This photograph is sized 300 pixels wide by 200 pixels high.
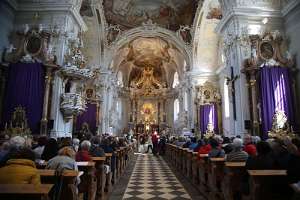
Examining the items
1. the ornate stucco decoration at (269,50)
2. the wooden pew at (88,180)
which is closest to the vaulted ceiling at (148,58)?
the ornate stucco decoration at (269,50)

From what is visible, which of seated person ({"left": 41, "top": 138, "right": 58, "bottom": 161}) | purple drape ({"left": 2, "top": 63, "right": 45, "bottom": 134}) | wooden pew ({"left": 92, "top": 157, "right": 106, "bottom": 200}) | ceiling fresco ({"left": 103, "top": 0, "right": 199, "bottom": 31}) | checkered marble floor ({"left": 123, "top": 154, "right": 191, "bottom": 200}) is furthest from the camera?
ceiling fresco ({"left": 103, "top": 0, "right": 199, "bottom": 31})

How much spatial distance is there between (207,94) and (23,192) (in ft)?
51.5

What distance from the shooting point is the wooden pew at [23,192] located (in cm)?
190

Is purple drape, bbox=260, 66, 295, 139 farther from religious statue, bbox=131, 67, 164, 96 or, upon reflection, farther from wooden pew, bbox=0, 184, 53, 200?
religious statue, bbox=131, 67, 164, 96

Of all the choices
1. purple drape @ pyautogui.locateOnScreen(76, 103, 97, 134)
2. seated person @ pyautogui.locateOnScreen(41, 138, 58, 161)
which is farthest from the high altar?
seated person @ pyautogui.locateOnScreen(41, 138, 58, 161)

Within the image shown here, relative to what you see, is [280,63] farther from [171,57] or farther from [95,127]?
[171,57]

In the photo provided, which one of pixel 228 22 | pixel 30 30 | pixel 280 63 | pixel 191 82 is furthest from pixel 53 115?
pixel 191 82

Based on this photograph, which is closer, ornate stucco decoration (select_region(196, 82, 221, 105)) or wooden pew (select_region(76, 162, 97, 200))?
wooden pew (select_region(76, 162, 97, 200))

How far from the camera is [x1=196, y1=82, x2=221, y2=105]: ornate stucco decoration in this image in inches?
644

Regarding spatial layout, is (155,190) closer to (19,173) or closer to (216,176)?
(216,176)

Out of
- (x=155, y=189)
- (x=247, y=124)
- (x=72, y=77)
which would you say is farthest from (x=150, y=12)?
(x=155, y=189)

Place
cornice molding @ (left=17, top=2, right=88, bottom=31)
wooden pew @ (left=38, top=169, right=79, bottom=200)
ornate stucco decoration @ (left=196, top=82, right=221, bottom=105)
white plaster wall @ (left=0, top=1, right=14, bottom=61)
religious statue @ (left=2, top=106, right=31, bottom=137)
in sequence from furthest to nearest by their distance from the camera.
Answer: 1. ornate stucco decoration @ (left=196, top=82, right=221, bottom=105)
2. cornice molding @ (left=17, top=2, right=88, bottom=31)
3. white plaster wall @ (left=0, top=1, right=14, bottom=61)
4. religious statue @ (left=2, top=106, right=31, bottom=137)
5. wooden pew @ (left=38, top=169, right=79, bottom=200)

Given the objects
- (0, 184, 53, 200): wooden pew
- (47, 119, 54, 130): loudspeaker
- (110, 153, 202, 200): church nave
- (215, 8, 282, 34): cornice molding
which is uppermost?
(215, 8, 282, 34): cornice molding

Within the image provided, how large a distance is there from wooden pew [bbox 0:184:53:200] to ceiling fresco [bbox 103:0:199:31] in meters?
15.7
